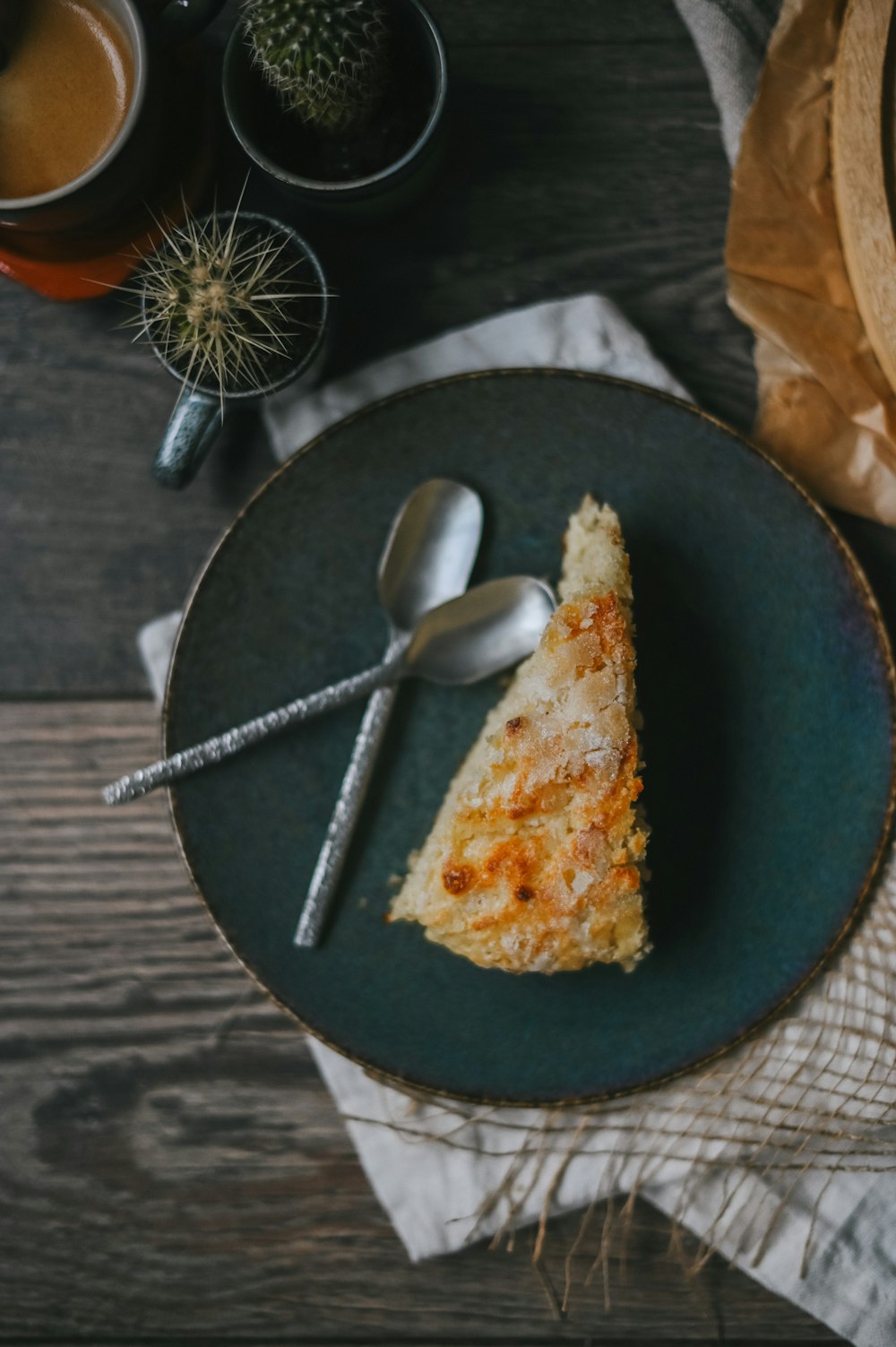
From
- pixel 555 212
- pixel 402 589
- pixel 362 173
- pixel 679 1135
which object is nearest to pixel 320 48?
pixel 362 173

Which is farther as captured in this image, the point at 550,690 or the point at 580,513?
the point at 580,513

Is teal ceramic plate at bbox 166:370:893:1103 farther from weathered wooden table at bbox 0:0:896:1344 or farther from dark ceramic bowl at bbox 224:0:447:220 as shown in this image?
dark ceramic bowl at bbox 224:0:447:220

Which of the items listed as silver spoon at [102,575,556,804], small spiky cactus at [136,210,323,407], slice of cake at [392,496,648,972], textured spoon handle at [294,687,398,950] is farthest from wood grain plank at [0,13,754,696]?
slice of cake at [392,496,648,972]

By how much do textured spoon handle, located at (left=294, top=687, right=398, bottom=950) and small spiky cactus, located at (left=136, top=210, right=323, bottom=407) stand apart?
2.30 feet

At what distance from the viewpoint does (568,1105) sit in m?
1.99

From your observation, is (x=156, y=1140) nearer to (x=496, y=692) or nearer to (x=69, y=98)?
(x=496, y=692)

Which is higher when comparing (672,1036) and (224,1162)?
(672,1036)

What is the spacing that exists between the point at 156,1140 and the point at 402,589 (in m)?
1.34

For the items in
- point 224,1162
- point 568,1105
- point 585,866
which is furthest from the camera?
point 224,1162

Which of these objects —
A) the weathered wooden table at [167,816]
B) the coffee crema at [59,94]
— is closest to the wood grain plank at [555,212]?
the weathered wooden table at [167,816]

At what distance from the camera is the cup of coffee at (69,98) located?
1.80 meters

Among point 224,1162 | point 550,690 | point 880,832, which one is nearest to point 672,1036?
point 880,832

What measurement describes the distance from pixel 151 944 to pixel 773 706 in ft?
4.74

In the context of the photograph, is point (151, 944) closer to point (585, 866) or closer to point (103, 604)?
point (103, 604)
